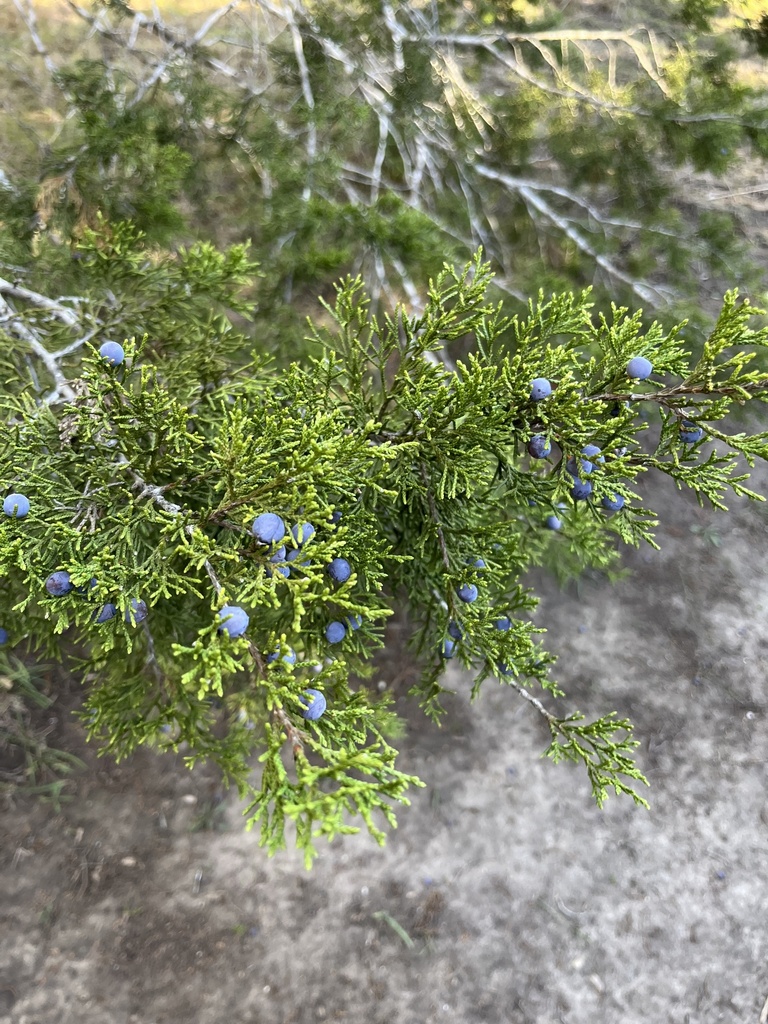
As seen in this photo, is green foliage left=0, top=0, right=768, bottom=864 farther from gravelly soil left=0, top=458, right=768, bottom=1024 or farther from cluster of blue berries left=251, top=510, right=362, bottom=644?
gravelly soil left=0, top=458, right=768, bottom=1024

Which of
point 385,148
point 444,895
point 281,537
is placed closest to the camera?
point 281,537

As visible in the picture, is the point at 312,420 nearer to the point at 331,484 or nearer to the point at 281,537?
the point at 331,484

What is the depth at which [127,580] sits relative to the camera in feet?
4.76

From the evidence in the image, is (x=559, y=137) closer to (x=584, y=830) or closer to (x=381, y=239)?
(x=381, y=239)

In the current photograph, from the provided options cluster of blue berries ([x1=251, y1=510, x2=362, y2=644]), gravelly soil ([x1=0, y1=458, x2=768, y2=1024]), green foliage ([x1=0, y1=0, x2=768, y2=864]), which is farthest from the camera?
gravelly soil ([x1=0, y1=458, x2=768, y2=1024])

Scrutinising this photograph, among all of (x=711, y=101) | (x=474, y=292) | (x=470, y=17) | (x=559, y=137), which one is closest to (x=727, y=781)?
(x=474, y=292)

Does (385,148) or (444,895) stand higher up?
(385,148)

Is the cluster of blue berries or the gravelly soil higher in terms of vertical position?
the cluster of blue berries

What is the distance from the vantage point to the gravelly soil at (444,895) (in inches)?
128

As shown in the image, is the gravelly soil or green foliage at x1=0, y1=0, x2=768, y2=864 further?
the gravelly soil

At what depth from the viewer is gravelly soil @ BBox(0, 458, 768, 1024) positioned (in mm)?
3260

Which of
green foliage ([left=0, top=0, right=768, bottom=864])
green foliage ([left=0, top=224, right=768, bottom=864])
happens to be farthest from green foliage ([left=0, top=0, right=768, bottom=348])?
green foliage ([left=0, top=224, right=768, bottom=864])

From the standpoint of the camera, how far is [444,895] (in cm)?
353

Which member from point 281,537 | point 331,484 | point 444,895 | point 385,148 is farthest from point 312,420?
point 385,148
